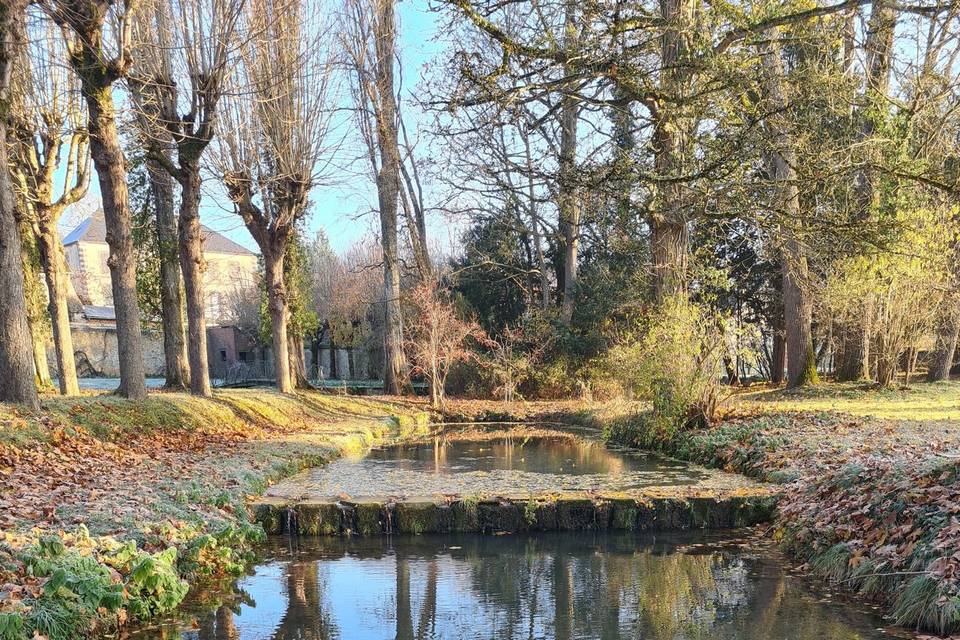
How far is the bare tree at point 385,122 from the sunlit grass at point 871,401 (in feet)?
36.3

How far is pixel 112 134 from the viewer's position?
12.0 metres

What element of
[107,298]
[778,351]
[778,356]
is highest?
[107,298]

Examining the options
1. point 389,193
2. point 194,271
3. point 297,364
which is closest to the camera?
point 194,271

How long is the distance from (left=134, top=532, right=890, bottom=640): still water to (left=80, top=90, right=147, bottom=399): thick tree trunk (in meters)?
5.77

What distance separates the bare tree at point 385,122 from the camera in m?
24.1

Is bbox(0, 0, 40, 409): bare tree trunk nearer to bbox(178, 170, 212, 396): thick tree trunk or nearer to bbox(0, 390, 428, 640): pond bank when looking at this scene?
bbox(0, 390, 428, 640): pond bank

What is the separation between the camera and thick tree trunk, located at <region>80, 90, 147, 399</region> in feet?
39.0

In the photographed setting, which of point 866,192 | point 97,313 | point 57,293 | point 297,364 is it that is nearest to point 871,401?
point 866,192

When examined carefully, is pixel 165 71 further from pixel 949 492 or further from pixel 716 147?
pixel 949 492

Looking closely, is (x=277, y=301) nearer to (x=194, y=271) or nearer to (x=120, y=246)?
(x=194, y=271)

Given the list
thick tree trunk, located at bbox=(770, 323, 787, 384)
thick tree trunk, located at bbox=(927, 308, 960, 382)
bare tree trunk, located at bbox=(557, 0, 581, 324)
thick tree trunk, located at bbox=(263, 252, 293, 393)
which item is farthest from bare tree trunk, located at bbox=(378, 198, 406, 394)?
thick tree trunk, located at bbox=(927, 308, 960, 382)

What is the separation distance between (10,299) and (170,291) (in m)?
9.95

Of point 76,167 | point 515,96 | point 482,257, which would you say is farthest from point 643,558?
point 482,257

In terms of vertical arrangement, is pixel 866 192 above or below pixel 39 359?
above
